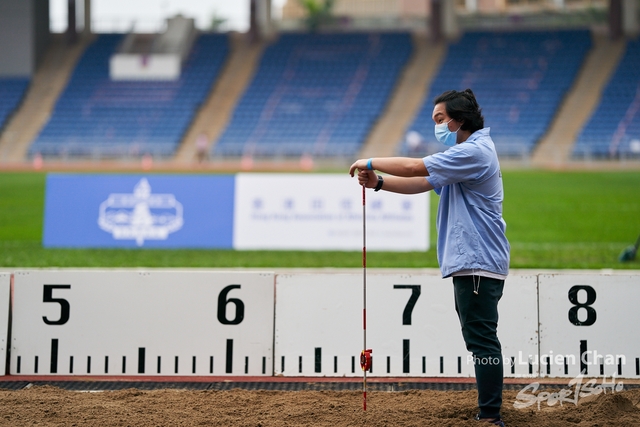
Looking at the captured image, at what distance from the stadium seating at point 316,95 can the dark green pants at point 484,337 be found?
3036 centimetres

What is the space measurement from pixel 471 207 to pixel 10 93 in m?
42.3

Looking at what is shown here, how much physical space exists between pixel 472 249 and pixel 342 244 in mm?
9133

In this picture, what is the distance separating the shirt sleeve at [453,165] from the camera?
461 centimetres

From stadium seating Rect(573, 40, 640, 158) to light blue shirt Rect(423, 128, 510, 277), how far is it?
2907 cm

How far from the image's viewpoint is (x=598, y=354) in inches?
245

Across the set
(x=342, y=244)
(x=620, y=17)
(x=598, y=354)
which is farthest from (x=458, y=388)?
(x=620, y=17)

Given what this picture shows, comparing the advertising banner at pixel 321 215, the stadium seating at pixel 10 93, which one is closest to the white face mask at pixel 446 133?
the advertising banner at pixel 321 215

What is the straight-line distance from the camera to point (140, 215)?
14.1 meters

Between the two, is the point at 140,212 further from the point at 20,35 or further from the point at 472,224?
the point at 20,35

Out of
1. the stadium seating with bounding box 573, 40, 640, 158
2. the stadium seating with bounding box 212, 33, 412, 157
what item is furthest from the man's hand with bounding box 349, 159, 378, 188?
the stadium seating with bounding box 212, 33, 412, 157

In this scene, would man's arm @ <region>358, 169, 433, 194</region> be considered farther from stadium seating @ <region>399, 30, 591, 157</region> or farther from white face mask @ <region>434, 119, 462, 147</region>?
stadium seating @ <region>399, 30, 591, 157</region>

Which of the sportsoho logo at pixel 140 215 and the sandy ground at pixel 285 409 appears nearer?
the sandy ground at pixel 285 409

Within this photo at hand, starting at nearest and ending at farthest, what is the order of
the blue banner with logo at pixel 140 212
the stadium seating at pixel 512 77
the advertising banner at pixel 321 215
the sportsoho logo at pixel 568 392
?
the sportsoho logo at pixel 568 392, the advertising banner at pixel 321 215, the blue banner with logo at pixel 140 212, the stadium seating at pixel 512 77

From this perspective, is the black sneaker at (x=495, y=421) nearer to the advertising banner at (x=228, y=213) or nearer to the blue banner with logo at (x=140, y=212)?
the advertising banner at (x=228, y=213)
